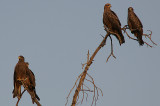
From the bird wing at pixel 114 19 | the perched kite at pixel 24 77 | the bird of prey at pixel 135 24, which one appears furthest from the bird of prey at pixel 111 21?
the perched kite at pixel 24 77

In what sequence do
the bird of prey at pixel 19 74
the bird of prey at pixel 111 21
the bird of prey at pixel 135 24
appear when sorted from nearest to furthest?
the bird of prey at pixel 111 21 → the bird of prey at pixel 135 24 → the bird of prey at pixel 19 74

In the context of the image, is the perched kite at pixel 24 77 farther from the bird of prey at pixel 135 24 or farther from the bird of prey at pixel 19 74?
the bird of prey at pixel 135 24

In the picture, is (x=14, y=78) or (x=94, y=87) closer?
(x=94, y=87)

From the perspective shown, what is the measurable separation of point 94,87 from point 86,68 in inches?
11.5

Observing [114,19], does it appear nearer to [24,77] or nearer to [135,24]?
[135,24]

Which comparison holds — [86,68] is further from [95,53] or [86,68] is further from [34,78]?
[34,78]

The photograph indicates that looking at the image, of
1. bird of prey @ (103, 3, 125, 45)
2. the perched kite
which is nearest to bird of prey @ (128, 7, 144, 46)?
bird of prey @ (103, 3, 125, 45)

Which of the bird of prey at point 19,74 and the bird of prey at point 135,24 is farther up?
the bird of prey at point 135,24

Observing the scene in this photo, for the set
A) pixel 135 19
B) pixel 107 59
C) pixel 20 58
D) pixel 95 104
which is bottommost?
pixel 95 104

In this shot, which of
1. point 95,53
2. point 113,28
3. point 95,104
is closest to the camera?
point 95,104

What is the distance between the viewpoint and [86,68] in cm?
389

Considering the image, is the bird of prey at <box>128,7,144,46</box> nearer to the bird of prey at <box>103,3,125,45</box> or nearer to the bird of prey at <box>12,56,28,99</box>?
the bird of prey at <box>103,3,125,45</box>

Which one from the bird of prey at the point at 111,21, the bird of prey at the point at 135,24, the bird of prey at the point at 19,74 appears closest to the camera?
the bird of prey at the point at 111,21

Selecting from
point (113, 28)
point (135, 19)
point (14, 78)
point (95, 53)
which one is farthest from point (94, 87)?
point (14, 78)
